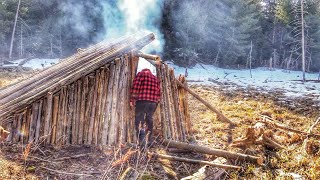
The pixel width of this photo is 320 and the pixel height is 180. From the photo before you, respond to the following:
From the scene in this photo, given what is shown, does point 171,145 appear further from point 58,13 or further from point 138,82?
point 58,13

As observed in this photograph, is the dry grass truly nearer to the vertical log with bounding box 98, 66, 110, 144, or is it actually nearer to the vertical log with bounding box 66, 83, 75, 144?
the vertical log with bounding box 98, 66, 110, 144

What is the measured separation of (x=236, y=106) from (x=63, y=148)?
768cm

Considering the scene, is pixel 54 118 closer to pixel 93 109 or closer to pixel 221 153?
pixel 93 109

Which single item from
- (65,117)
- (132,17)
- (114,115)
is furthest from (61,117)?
(132,17)

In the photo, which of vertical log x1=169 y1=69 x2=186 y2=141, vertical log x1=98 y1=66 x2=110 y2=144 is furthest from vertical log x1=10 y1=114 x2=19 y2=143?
vertical log x1=169 y1=69 x2=186 y2=141

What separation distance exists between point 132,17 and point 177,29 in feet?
28.2

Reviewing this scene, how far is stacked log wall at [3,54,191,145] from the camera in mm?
4969

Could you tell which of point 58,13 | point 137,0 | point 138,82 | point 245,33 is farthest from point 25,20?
point 138,82

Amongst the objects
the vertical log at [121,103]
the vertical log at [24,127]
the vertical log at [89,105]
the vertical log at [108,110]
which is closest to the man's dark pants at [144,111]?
the vertical log at [121,103]

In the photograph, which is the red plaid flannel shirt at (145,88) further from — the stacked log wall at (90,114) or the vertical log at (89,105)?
the vertical log at (89,105)

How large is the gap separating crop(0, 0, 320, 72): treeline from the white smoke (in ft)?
2.05

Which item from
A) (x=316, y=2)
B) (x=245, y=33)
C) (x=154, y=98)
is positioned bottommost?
(x=154, y=98)

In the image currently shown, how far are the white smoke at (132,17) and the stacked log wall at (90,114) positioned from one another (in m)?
12.4

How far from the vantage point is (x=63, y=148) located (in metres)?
5.07
